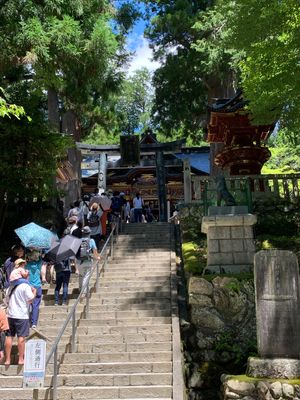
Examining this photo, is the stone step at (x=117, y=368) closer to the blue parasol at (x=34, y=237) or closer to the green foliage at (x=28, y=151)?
the blue parasol at (x=34, y=237)

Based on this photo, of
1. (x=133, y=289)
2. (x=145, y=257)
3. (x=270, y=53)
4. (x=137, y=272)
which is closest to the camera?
(x=270, y=53)

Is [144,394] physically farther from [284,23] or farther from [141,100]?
[141,100]

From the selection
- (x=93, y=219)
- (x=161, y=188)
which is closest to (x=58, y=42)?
(x=93, y=219)

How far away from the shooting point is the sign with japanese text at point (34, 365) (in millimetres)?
5262

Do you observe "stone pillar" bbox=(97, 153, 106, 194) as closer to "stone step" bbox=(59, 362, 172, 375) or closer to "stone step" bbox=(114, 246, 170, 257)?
"stone step" bbox=(114, 246, 170, 257)

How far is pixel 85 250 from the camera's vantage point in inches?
388

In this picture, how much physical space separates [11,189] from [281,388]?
31.6ft

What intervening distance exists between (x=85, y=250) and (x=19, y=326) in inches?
123

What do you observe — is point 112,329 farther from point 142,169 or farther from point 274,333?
point 142,169

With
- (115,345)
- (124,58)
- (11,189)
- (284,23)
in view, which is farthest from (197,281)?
(124,58)

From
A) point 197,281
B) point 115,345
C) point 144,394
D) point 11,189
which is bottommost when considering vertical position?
point 144,394

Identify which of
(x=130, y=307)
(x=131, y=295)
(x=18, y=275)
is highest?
(x=18, y=275)

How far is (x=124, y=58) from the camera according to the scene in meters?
20.2

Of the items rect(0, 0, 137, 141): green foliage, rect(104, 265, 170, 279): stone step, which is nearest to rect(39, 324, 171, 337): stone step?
rect(104, 265, 170, 279): stone step
